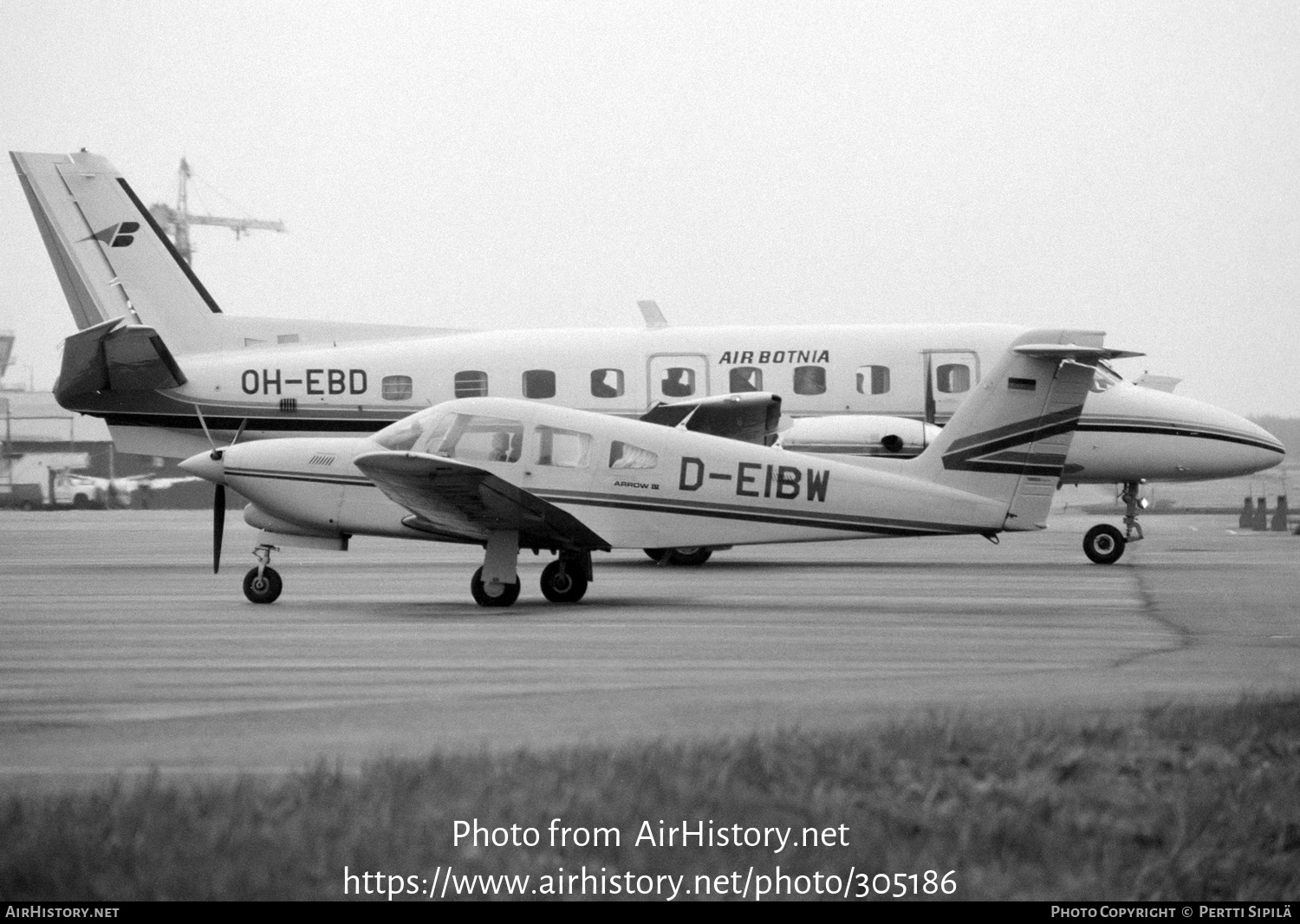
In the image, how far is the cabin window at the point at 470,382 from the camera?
2791 centimetres

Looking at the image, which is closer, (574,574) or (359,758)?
(359,758)

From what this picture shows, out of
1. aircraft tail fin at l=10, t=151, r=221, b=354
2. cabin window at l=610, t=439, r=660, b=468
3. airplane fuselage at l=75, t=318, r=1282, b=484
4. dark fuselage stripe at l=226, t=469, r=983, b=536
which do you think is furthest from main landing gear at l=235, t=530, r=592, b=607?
aircraft tail fin at l=10, t=151, r=221, b=354

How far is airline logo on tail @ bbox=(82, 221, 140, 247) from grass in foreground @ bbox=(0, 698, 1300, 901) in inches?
914

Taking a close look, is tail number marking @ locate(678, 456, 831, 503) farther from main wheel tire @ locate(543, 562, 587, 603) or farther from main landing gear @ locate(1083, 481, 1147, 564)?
main landing gear @ locate(1083, 481, 1147, 564)

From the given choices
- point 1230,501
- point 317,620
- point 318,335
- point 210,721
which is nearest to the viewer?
point 210,721

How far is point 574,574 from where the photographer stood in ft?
59.8

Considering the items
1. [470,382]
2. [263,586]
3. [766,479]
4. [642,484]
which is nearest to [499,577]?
[642,484]

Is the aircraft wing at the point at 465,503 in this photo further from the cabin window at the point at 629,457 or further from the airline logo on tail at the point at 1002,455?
the airline logo on tail at the point at 1002,455

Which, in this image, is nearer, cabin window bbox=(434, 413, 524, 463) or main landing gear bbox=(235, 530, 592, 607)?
main landing gear bbox=(235, 530, 592, 607)

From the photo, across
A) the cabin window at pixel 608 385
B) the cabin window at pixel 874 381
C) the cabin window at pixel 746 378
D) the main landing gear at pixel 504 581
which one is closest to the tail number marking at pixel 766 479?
the main landing gear at pixel 504 581

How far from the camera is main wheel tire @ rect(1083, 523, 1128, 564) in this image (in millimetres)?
24312
